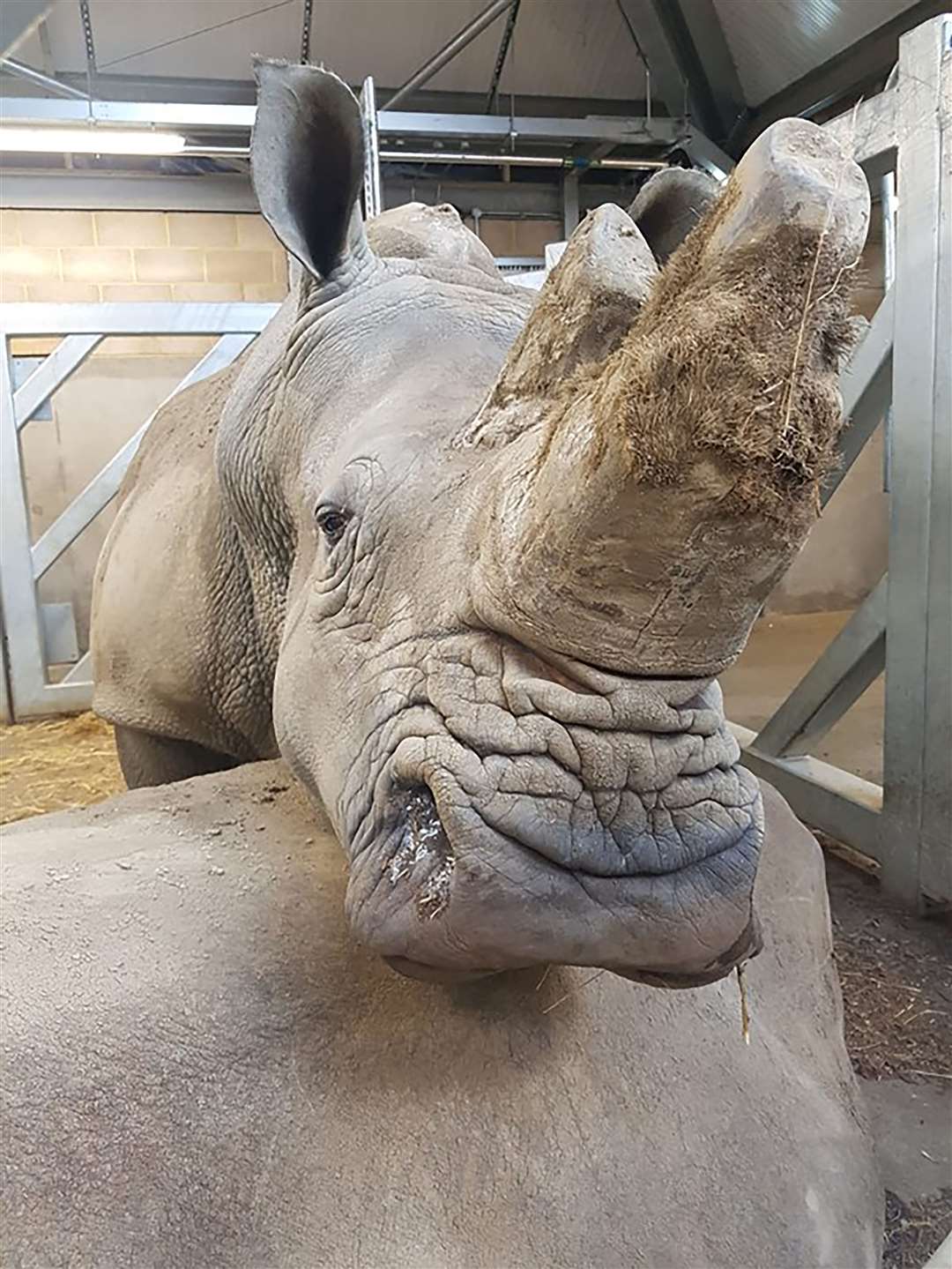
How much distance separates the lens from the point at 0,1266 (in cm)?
124

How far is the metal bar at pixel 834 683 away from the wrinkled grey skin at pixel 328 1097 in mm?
2088

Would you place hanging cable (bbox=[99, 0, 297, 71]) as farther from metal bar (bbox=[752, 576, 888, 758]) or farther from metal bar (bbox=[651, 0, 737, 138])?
metal bar (bbox=[752, 576, 888, 758])

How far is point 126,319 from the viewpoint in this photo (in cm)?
669

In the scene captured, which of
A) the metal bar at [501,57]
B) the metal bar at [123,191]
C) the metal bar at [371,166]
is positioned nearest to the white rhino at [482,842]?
the metal bar at [371,166]

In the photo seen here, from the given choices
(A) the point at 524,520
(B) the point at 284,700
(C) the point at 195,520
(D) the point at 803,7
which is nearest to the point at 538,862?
(A) the point at 524,520

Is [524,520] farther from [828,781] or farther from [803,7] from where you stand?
[803,7]

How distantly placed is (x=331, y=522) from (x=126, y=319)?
557cm

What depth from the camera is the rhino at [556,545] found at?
0.92 meters

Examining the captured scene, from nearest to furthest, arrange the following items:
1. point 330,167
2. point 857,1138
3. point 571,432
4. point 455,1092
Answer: point 571,432, point 455,1092, point 857,1138, point 330,167

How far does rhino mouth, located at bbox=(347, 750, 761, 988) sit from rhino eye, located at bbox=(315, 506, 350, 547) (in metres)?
0.52

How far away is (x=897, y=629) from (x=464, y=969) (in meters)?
2.73

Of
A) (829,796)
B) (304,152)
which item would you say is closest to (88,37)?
(304,152)

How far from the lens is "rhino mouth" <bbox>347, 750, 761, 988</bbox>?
1223 mm

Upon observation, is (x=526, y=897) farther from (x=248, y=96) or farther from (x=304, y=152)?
(x=248, y=96)
